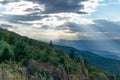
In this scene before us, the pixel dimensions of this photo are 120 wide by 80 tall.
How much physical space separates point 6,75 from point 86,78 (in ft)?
4.77

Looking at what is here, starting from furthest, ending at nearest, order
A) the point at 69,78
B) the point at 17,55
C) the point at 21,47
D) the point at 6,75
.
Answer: the point at 21,47 < the point at 17,55 < the point at 6,75 < the point at 69,78

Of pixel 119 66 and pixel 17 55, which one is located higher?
pixel 119 66

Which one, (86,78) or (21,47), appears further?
(21,47)

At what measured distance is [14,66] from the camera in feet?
24.4

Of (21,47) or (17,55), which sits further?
(21,47)

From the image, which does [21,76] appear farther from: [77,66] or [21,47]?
[21,47]

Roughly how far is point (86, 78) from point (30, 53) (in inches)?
2446

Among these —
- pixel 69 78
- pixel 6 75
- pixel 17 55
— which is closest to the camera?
pixel 69 78

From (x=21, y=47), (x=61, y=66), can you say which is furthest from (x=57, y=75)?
(x=21, y=47)

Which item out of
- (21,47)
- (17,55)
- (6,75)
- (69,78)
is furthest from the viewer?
(21,47)

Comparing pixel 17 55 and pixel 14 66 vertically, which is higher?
pixel 14 66

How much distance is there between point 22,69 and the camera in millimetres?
7449

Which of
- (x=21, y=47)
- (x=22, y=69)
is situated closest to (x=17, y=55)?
(x=21, y=47)

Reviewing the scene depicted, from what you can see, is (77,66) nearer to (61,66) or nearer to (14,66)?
(61,66)
